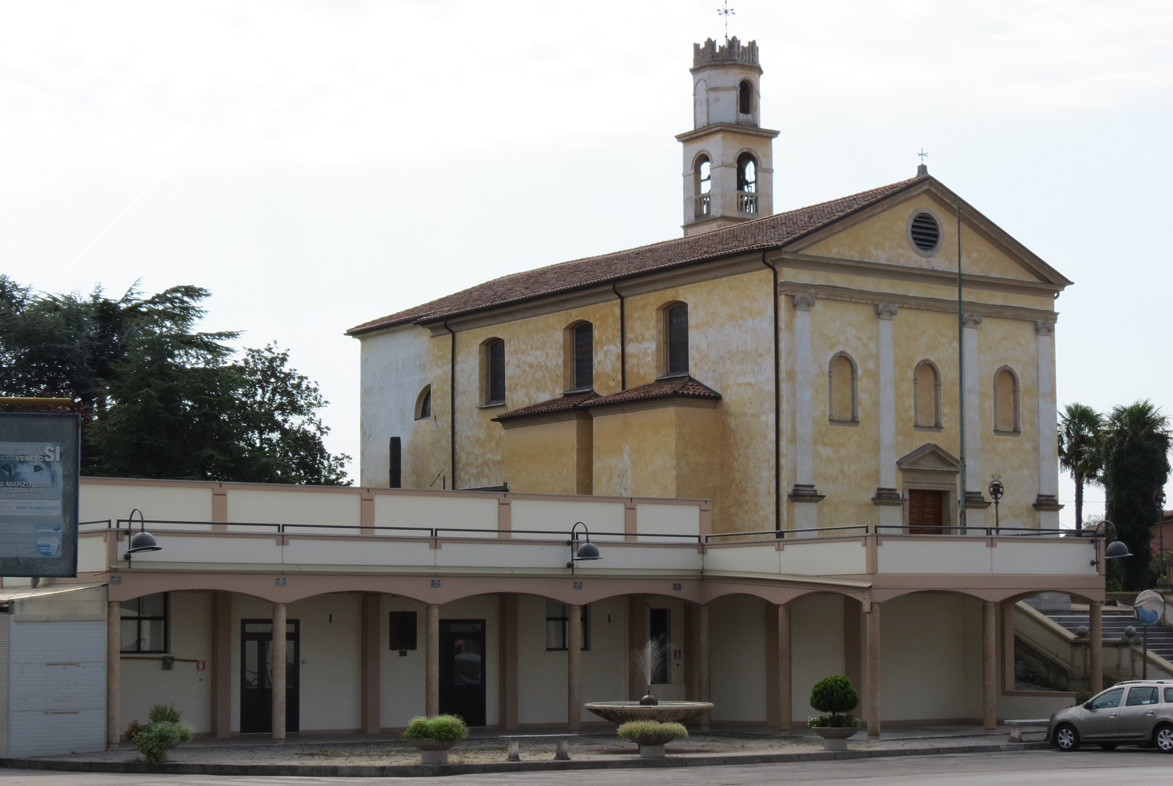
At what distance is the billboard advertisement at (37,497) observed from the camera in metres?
31.7

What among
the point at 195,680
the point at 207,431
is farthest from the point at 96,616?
the point at 207,431

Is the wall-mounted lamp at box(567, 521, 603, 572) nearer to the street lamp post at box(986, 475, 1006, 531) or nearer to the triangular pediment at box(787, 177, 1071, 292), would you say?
the triangular pediment at box(787, 177, 1071, 292)

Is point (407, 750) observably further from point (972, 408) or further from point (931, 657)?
point (972, 408)

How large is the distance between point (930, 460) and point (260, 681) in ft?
59.2

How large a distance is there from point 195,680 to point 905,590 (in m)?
13.8

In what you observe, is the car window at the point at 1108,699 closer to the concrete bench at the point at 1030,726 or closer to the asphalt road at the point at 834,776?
the asphalt road at the point at 834,776

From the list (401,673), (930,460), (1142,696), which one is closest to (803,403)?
(930,460)

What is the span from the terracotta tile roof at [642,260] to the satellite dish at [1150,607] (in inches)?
449

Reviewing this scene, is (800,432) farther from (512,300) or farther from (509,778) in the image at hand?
(509,778)

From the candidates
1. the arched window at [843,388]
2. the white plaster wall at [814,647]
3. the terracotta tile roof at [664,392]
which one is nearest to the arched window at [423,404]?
the terracotta tile roof at [664,392]

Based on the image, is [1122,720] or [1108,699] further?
[1108,699]

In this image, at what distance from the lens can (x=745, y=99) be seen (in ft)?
195

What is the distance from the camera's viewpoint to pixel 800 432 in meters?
43.8

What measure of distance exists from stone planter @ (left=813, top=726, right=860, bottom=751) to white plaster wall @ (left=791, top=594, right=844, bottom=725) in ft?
22.5
